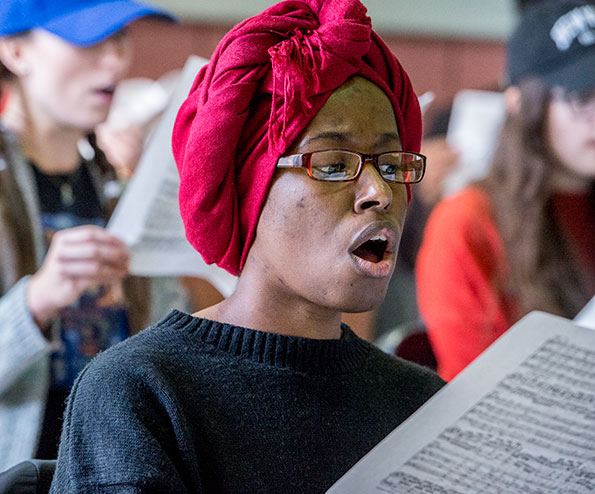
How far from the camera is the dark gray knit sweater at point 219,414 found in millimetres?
698

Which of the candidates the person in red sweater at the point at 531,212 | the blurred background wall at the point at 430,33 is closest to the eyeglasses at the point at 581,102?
the person in red sweater at the point at 531,212

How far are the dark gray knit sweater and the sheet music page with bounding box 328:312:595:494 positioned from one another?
83 millimetres

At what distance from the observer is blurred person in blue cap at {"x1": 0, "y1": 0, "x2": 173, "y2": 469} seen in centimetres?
133

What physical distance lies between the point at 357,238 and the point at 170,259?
0.57m

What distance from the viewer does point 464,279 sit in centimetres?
177

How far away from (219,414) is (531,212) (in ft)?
3.88

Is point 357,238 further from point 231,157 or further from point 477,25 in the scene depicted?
point 477,25

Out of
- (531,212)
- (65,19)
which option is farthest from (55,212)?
(531,212)

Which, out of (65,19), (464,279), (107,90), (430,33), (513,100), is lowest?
(464,279)

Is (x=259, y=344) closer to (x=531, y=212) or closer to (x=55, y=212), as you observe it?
(x=55, y=212)

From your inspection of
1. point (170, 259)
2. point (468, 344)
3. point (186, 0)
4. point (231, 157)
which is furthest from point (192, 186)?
point (186, 0)

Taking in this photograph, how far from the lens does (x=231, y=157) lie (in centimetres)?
80

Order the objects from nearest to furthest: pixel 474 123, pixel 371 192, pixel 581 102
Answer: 1. pixel 371 192
2. pixel 581 102
3. pixel 474 123

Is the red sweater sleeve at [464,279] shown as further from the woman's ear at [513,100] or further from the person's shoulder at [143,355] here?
the person's shoulder at [143,355]
